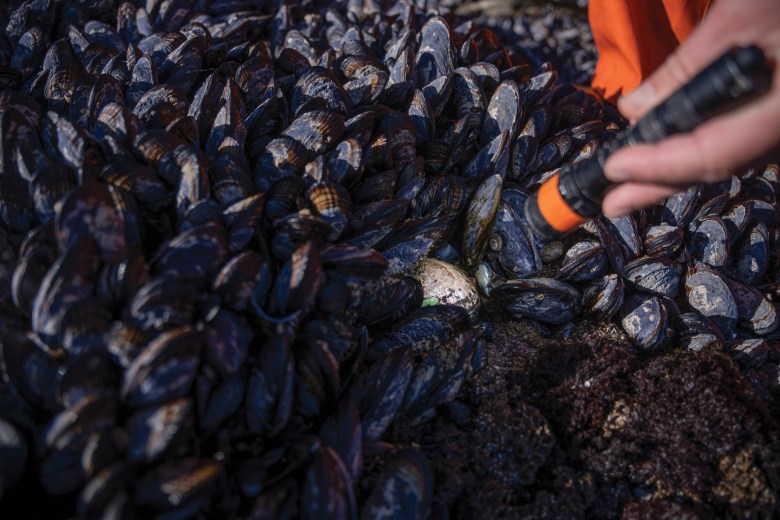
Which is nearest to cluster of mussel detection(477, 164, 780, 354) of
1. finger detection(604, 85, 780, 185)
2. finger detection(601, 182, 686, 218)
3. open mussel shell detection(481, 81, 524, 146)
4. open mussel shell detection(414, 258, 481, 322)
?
open mussel shell detection(414, 258, 481, 322)

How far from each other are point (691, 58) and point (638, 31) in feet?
5.71

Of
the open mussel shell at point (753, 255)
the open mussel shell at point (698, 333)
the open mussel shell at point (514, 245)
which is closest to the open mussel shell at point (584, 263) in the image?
the open mussel shell at point (514, 245)

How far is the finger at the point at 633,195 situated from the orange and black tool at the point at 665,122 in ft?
0.09

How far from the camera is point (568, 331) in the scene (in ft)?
6.68

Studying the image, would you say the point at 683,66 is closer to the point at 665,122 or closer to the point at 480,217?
the point at 665,122

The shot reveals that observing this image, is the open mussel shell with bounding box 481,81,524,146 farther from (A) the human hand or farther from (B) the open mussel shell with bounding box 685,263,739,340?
(B) the open mussel shell with bounding box 685,263,739,340

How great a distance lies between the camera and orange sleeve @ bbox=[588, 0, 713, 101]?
8.79 feet

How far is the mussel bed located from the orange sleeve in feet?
2.33

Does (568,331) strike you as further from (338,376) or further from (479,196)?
(338,376)

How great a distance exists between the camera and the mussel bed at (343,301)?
1.30 m

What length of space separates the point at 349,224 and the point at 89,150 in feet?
2.88

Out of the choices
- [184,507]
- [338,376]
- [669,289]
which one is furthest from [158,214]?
[669,289]

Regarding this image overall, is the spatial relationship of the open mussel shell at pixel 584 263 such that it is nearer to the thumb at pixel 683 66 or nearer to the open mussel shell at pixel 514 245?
the open mussel shell at pixel 514 245

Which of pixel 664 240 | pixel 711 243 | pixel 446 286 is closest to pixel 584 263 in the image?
pixel 664 240
